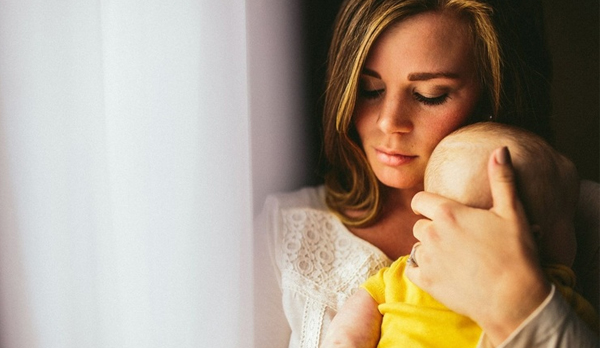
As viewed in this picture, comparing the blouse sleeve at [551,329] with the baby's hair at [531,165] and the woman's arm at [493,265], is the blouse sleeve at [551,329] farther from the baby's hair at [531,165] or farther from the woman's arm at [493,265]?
the baby's hair at [531,165]

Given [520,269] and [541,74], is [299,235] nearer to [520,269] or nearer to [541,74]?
[520,269]

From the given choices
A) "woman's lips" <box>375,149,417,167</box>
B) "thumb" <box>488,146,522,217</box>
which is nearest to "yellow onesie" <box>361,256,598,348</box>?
"thumb" <box>488,146,522,217</box>

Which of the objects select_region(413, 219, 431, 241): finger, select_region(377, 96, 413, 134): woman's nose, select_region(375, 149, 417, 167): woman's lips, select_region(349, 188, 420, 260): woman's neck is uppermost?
select_region(377, 96, 413, 134): woman's nose

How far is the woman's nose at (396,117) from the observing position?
816mm

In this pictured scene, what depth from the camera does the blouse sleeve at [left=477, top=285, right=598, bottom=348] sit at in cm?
60

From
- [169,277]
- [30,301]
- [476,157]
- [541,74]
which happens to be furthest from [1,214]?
[541,74]

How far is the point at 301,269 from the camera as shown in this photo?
0.93 meters

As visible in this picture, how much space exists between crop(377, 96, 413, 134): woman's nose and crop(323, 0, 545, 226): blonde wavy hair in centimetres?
9

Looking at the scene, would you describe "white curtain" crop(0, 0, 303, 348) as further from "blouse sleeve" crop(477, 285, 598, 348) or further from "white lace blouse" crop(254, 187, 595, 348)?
"blouse sleeve" crop(477, 285, 598, 348)

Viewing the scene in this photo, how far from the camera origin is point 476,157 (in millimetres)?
659

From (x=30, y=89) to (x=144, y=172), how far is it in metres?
0.17

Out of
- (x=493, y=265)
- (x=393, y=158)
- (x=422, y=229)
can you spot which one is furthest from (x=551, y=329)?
(x=393, y=158)

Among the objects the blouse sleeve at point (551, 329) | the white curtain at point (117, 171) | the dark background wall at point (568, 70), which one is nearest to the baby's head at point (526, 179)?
the blouse sleeve at point (551, 329)

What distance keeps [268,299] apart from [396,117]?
422mm
